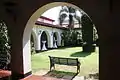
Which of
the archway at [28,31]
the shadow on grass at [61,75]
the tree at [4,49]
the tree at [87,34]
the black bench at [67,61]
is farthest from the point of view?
the tree at [87,34]

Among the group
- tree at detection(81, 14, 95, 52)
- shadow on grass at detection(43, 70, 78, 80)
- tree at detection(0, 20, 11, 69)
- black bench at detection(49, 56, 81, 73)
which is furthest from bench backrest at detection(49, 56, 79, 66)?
tree at detection(81, 14, 95, 52)

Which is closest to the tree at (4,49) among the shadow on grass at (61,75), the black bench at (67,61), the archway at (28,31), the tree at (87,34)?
the archway at (28,31)

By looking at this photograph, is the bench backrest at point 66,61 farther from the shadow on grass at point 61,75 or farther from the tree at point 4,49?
the tree at point 4,49

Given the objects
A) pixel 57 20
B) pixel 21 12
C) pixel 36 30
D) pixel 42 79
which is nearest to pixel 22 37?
pixel 21 12

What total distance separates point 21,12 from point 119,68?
369 centimetres

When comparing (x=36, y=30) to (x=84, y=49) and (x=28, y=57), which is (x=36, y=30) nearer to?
(x=84, y=49)

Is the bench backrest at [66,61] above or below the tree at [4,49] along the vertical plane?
below

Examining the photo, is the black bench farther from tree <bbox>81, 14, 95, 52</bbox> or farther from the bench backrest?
tree <bbox>81, 14, 95, 52</bbox>

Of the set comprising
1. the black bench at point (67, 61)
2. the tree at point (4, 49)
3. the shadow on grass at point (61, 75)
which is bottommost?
the shadow on grass at point (61, 75)

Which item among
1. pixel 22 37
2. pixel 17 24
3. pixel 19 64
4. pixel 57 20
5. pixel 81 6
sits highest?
pixel 57 20

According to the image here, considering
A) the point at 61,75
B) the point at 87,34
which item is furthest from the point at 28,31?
the point at 87,34

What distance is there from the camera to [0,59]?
7.84m

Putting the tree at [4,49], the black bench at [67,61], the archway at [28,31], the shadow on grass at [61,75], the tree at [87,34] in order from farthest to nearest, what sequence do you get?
the tree at [87,34] < the black bench at [67,61] < the shadow on grass at [61,75] < the tree at [4,49] < the archway at [28,31]

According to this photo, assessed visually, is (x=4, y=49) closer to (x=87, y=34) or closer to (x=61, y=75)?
(x=61, y=75)
